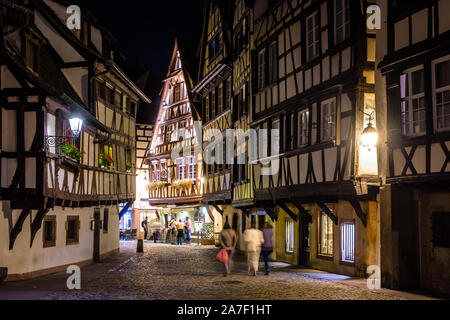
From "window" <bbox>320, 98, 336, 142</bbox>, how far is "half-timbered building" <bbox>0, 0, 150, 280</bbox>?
771 centimetres

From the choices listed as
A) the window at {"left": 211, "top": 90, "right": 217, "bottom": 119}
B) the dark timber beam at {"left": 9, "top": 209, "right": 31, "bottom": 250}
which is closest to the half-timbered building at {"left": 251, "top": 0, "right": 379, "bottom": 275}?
the dark timber beam at {"left": 9, "top": 209, "right": 31, "bottom": 250}

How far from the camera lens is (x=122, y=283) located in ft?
54.3

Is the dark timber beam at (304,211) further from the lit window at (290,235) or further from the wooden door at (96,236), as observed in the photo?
the wooden door at (96,236)

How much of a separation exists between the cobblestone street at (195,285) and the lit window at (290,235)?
7.15 ft

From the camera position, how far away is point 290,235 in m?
24.0

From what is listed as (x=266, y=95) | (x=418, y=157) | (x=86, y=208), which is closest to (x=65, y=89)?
(x=86, y=208)

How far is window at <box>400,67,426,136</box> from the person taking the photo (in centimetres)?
1420

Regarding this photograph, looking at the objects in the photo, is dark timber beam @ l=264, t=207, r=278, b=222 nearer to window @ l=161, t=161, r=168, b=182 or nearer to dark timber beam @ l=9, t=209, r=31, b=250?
dark timber beam @ l=9, t=209, r=31, b=250

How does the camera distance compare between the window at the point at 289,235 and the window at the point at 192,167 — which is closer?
the window at the point at 289,235

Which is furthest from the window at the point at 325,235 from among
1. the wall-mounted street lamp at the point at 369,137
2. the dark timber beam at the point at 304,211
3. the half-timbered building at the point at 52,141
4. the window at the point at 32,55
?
the window at the point at 32,55

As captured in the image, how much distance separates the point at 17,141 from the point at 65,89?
4088 mm

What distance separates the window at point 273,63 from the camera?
2217cm

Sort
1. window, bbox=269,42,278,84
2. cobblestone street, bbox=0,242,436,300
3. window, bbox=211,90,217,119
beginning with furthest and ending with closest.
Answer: window, bbox=211,90,217,119 → window, bbox=269,42,278,84 → cobblestone street, bbox=0,242,436,300

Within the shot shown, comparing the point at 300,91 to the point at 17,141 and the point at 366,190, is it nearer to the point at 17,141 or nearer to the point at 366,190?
the point at 366,190
